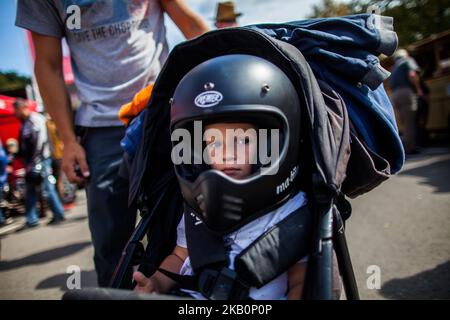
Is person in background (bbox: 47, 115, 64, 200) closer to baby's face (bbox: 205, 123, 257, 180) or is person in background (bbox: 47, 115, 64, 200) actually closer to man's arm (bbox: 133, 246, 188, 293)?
man's arm (bbox: 133, 246, 188, 293)

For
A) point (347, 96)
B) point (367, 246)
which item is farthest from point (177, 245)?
point (367, 246)

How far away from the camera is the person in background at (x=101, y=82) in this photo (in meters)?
1.86

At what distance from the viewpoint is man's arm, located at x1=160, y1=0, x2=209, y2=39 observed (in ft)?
6.36

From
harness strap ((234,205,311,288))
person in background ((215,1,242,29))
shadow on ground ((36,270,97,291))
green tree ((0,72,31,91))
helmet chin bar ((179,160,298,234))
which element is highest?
green tree ((0,72,31,91))

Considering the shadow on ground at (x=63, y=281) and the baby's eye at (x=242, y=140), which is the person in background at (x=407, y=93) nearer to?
the shadow on ground at (x=63, y=281)

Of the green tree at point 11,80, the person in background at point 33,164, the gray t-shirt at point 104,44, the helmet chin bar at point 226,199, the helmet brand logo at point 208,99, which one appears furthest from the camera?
the green tree at point 11,80

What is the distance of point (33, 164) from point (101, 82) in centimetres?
→ 446

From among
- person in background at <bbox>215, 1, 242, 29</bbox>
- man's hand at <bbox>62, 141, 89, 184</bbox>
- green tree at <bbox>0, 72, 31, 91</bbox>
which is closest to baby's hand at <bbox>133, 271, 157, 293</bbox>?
man's hand at <bbox>62, 141, 89, 184</bbox>

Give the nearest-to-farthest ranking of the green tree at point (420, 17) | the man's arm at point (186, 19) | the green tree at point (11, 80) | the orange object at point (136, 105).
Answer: the orange object at point (136, 105)
the man's arm at point (186, 19)
the green tree at point (420, 17)
the green tree at point (11, 80)

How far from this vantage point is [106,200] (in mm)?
1873

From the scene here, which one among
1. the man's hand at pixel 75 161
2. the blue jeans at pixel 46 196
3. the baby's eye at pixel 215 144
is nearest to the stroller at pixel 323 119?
the baby's eye at pixel 215 144

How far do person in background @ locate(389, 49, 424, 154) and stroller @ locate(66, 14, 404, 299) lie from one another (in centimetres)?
591

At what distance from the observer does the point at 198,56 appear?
4.91 feet

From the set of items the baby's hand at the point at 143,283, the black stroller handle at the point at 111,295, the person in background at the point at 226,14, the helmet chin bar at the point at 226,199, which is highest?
the person in background at the point at 226,14
